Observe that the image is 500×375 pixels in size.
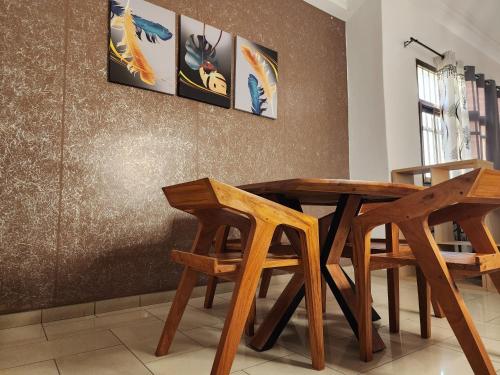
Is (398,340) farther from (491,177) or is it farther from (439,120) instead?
(439,120)

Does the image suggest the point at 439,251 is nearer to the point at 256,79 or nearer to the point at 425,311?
the point at 425,311

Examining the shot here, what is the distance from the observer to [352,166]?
4023mm

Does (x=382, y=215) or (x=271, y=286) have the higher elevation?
(x=382, y=215)

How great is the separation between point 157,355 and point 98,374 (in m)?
0.24

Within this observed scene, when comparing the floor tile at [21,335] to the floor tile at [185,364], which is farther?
the floor tile at [21,335]

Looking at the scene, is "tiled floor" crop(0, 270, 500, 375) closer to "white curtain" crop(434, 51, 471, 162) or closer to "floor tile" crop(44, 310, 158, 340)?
"floor tile" crop(44, 310, 158, 340)

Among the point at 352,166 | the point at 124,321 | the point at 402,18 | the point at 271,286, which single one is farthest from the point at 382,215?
the point at 402,18

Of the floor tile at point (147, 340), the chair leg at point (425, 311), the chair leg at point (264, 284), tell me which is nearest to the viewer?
the floor tile at point (147, 340)

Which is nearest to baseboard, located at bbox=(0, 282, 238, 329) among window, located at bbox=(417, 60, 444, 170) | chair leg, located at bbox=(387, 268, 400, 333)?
chair leg, located at bbox=(387, 268, 400, 333)

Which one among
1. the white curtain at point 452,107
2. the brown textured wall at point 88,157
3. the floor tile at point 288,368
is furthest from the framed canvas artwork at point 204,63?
the white curtain at point 452,107

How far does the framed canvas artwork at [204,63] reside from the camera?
9.07 ft

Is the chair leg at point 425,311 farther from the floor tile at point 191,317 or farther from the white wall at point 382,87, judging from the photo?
the white wall at point 382,87

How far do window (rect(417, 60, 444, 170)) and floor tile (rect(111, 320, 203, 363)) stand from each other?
3.69 m

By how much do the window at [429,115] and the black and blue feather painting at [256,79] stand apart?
6.81 ft
